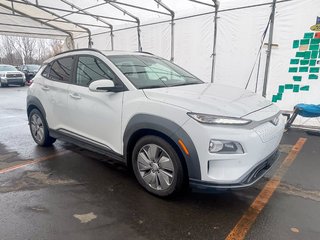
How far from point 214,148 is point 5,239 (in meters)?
2.03

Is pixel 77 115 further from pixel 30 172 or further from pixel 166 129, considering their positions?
pixel 166 129

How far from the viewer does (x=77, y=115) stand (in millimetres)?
3854

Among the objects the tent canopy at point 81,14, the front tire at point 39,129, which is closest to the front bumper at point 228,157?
the front tire at point 39,129

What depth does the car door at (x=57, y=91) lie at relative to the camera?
4113mm

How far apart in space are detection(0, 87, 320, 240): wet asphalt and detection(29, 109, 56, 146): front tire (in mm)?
684

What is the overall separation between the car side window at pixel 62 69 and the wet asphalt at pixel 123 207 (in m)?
1.32

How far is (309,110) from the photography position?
5984mm

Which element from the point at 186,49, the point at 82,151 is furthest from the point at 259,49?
the point at 82,151

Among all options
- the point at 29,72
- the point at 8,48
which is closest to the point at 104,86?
the point at 29,72

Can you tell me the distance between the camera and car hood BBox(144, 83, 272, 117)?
266 centimetres

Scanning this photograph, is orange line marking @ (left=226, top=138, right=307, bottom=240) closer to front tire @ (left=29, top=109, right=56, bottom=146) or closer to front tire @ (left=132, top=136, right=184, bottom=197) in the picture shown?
front tire @ (left=132, top=136, right=184, bottom=197)

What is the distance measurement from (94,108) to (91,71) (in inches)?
22.9

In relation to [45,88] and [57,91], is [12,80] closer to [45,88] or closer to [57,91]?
[45,88]

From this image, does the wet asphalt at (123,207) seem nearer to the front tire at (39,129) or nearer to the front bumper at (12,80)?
the front tire at (39,129)
